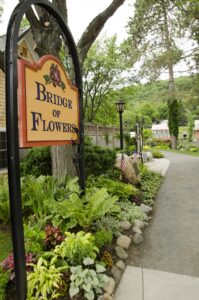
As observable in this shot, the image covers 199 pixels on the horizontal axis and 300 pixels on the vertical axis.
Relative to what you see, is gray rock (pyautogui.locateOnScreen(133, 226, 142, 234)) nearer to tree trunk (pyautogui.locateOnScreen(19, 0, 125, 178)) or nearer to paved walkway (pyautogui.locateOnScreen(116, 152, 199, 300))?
paved walkway (pyautogui.locateOnScreen(116, 152, 199, 300))

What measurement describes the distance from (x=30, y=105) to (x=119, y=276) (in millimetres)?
2435

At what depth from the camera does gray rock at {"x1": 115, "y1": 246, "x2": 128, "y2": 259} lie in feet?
12.4

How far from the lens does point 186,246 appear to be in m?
4.27

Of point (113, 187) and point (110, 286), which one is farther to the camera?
point (113, 187)

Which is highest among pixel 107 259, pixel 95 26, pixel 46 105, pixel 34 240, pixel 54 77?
pixel 95 26

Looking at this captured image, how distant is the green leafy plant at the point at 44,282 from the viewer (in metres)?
2.63

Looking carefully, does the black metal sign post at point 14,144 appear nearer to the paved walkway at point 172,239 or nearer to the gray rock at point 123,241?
the paved walkway at point 172,239

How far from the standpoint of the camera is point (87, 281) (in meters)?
2.80

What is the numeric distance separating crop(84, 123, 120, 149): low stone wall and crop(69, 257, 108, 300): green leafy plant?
28.3ft

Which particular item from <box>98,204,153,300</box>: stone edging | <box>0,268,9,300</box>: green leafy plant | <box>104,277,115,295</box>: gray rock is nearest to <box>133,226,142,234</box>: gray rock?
<box>98,204,153,300</box>: stone edging

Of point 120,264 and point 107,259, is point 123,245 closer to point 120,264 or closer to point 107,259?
point 120,264

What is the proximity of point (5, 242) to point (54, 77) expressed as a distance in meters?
2.63

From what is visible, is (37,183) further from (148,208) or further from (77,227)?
(148,208)

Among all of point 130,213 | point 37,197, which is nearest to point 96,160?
point 130,213
